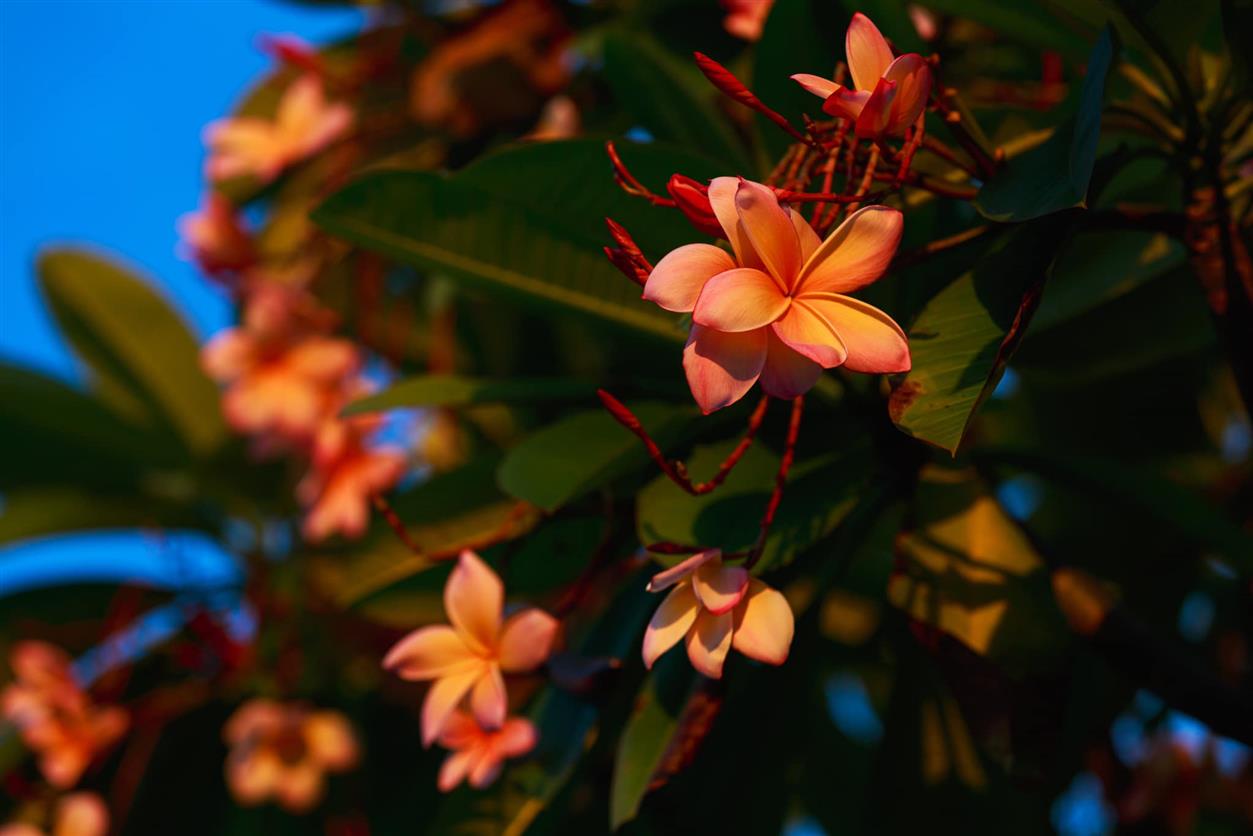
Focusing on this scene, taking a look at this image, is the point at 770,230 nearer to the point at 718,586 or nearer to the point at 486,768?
the point at 718,586

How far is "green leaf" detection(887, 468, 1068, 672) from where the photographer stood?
0.72 m

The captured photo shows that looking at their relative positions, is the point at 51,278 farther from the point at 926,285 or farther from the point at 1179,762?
the point at 1179,762

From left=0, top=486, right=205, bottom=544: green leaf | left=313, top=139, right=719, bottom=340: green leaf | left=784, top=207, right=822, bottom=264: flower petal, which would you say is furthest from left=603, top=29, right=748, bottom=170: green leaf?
left=0, top=486, right=205, bottom=544: green leaf

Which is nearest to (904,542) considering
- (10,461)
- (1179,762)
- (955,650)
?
(955,650)

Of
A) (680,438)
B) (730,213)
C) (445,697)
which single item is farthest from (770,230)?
(445,697)

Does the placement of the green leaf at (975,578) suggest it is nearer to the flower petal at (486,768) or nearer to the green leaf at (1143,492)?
the green leaf at (1143,492)

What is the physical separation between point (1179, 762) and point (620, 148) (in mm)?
1023

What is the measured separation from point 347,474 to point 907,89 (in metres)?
0.99

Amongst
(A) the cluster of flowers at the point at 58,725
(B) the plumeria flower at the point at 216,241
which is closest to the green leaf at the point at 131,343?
(B) the plumeria flower at the point at 216,241

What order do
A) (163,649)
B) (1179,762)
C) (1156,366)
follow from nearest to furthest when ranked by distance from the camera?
(1179,762)
(1156,366)
(163,649)

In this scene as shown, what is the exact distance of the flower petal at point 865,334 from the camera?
1.69ft

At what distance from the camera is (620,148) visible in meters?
0.74

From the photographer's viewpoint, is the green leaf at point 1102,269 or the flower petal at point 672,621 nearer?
the flower petal at point 672,621

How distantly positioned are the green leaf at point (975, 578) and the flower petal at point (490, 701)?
27 centimetres
